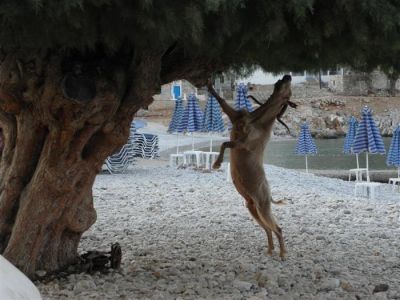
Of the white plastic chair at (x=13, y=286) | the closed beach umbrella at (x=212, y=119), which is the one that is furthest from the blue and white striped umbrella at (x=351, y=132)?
the white plastic chair at (x=13, y=286)

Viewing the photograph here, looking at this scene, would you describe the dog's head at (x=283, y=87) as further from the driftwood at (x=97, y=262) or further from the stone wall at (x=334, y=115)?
the stone wall at (x=334, y=115)

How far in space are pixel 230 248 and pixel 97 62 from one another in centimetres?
291

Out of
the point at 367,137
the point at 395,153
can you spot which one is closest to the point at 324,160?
the point at 395,153

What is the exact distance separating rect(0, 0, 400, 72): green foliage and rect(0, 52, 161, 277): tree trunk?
767 mm

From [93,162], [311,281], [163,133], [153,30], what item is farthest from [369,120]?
[163,133]

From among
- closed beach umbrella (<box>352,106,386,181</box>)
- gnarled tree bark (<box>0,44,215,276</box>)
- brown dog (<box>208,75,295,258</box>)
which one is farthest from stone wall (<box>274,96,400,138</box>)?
gnarled tree bark (<box>0,44,215,276</box>)

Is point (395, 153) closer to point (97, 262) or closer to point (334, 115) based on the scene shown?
point (97, 262)

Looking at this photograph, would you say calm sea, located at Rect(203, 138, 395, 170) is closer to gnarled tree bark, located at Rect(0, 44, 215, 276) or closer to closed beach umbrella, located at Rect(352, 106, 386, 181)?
closed beach umbrella, located at Rect(352, 106, 386, 181)

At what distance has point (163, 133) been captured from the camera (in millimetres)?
38625

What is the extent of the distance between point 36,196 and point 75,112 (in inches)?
29.5

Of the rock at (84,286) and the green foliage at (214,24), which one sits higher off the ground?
the green foliage at (214,24)

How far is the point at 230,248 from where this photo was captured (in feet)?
22.6

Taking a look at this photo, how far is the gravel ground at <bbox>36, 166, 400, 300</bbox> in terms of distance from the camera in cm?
512

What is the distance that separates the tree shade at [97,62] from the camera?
3.42 metres
